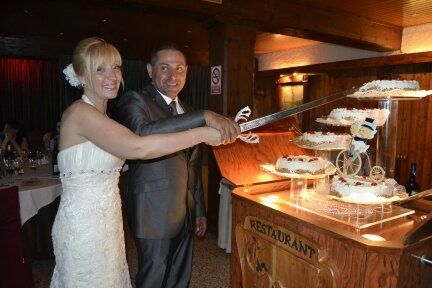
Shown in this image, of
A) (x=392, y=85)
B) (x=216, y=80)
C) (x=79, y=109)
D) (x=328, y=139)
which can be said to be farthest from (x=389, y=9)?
(x=79, y=109)

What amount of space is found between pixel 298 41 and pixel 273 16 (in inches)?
119

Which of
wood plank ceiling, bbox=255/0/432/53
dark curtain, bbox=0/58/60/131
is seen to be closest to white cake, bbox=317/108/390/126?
wood plank ceiling, bbox=255/0/432/53

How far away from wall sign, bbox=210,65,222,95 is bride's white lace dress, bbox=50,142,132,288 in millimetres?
2566

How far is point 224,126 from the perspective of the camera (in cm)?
156

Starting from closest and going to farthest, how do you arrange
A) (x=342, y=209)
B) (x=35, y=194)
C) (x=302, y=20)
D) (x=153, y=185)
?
(x=342, y=209) < (x=153, y=185) < (x=35, y=194) < (x=302, y=20)

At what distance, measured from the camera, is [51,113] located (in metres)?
10.2

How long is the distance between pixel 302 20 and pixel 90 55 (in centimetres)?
372

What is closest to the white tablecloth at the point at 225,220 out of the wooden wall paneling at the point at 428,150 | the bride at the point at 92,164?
the bride at the point at 92,164

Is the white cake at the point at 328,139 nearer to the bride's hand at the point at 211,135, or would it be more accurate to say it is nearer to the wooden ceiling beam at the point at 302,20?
the bride's hand at the point at 211,135

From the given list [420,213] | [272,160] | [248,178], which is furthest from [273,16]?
[420,213]

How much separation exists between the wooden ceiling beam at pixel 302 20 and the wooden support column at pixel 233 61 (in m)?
0.15

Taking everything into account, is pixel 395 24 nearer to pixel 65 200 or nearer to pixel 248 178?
pixel 248 178

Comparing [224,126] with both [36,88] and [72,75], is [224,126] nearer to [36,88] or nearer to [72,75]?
[72,75]

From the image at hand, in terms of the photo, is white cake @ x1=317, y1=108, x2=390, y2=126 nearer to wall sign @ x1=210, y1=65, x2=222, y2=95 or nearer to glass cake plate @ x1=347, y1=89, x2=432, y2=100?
glass cake plate @ x1=347, y1=89, x2=432, y2=100
